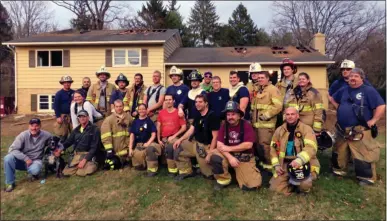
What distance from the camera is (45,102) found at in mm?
17781

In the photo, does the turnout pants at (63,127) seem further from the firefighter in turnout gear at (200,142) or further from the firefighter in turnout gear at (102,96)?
the firefighter in turnout gear at (200,142)

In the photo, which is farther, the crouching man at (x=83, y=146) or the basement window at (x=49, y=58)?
the basement window at (x=49, y=58)

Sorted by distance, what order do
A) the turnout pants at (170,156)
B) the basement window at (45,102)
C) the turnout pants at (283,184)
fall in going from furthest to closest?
the basement window at (45,102) < the turnout pants at (170,156) < the turnout pants at (283,184)

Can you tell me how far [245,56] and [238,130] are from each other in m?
13.9

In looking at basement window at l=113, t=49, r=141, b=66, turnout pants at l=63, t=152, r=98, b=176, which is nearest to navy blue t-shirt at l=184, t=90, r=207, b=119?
turnout pants at l=63, t=152, r=98, b=176

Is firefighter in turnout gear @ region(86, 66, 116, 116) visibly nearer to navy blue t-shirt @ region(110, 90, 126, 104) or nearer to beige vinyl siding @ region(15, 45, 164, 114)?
navy blue t-shirt @ region(110, 90, 126, 104)

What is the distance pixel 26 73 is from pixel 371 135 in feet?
59.7

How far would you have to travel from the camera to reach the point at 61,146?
6.08 metres

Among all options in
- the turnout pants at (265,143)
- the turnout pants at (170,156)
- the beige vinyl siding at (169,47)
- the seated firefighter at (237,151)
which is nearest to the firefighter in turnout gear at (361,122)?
the turnout pants at (265,143)

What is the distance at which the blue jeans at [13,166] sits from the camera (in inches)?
221

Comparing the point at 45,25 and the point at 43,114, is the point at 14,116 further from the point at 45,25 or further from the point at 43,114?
the point at 45,25

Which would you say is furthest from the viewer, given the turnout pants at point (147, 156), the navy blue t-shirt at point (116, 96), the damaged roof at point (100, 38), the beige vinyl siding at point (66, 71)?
the beige vinyl siding at point (66, 71)

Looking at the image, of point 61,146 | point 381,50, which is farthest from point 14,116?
point 381,50

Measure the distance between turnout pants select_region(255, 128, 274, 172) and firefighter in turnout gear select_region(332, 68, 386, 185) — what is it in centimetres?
128
